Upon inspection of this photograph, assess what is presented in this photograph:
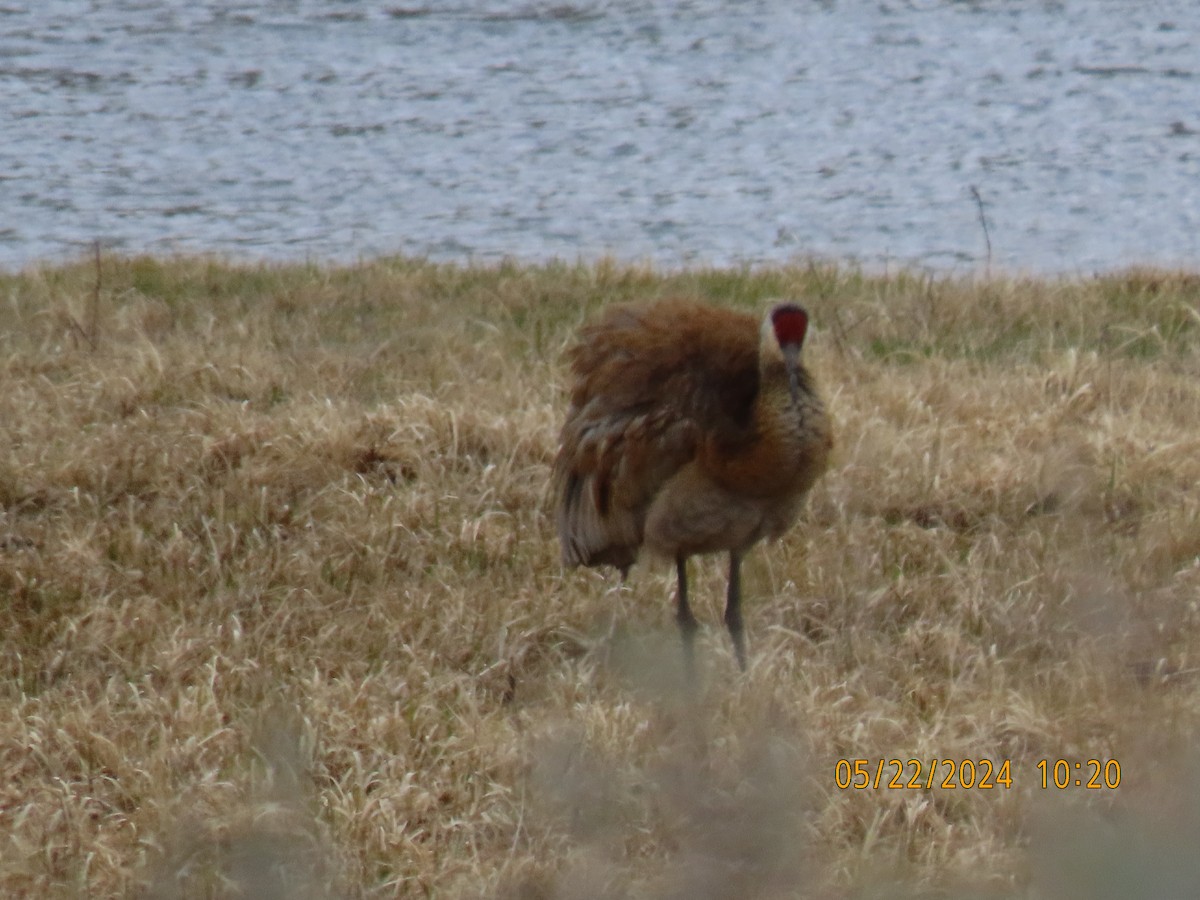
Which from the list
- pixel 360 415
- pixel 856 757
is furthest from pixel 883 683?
pixel 360 415

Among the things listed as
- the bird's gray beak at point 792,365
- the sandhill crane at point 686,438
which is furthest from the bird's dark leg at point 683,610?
the bird's gray beak at point 792,365

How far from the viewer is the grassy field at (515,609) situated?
10.2ft

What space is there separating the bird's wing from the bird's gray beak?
0.19 meters

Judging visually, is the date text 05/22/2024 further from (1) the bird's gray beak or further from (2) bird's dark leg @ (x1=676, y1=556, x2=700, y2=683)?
(1) the bird's gray beak

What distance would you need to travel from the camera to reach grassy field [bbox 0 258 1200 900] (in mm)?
3102

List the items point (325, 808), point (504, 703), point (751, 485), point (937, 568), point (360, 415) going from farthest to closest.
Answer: point (360, 415) → point (937, 568) → point (504, 703) → point (751, 485) → point (325, 808)

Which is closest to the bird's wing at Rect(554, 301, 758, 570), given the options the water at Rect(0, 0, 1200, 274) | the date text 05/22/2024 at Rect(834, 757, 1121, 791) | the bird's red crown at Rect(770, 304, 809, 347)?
the bird's red crown at Rect(770, 304, 809, 347)

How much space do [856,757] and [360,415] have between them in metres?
2.76

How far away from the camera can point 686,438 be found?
15.8ft

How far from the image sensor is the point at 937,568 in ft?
18.5

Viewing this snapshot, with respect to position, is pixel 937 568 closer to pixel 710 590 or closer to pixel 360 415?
pixel 710 590

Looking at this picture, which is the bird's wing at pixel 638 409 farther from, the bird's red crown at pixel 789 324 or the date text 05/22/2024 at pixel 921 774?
the date text 05/22/2024 at pixel 921 774

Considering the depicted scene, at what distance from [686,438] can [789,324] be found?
0.43 m

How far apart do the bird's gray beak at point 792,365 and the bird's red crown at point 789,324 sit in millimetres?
11
